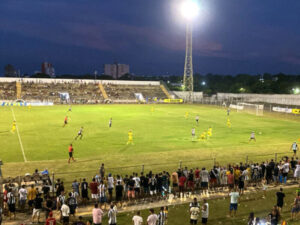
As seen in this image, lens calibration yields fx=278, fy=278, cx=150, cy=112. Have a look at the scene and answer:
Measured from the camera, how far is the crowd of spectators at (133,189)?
12.3 meters

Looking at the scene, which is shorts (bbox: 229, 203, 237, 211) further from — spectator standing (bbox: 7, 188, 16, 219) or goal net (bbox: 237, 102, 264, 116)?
goal net (bbox: 237, 102, 264, 116)

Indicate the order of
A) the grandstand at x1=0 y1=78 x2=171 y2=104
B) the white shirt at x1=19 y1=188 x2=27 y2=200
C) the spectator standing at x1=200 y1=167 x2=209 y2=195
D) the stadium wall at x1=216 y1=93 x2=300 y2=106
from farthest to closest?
the grandstand at x1=0 y1=78 x2=171 y2=104 → the stadium wall at x1=216 y1=93 x2=300 y2=106 → the spectator standing at x1=200 y1=167 x2=209 y2=195 → the white shirt at x1=19 y1=188 x2=27 y2=200

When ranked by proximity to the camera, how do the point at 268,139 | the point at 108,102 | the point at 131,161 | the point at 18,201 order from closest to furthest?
the point at 18,201, the point at 131,161, the point at 268,139, the point at 108,102

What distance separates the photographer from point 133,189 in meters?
14.5

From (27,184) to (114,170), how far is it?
6.27 m

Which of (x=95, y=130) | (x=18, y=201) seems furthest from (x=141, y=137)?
(x=18, y=201)

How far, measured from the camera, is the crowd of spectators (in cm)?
1234

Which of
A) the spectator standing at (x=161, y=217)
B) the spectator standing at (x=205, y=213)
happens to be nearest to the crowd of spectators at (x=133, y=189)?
the spectator standing at (x=205, y=213)

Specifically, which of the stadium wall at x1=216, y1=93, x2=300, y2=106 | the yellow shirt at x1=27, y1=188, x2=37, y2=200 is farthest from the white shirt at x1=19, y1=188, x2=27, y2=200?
the stadium wall at x1=216, y1=93, x2=300, y2=106

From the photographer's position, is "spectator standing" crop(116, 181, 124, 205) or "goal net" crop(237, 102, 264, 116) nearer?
"spectator standing" crop(116, 181, 124, 205)

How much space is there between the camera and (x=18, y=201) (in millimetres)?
13297

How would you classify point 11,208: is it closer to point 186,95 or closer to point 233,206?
point 233,206

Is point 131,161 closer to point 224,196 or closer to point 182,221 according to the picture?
point 224,196

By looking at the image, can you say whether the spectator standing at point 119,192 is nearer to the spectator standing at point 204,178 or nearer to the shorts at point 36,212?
the shorts at point 36,212
